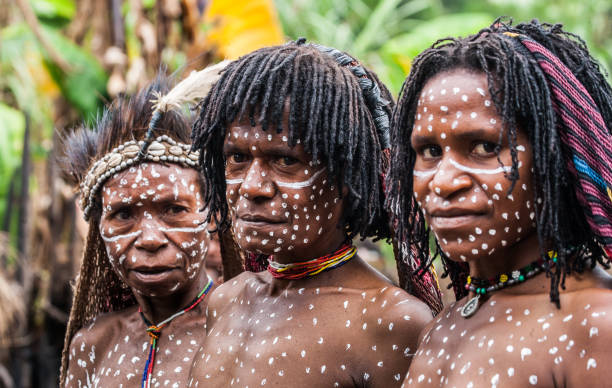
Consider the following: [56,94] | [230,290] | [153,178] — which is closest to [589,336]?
[230,290]

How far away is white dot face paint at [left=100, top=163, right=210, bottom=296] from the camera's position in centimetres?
349

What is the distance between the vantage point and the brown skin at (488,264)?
204cm

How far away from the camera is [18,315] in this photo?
25.2ft

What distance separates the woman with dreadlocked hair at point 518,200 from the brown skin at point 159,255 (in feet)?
4.59

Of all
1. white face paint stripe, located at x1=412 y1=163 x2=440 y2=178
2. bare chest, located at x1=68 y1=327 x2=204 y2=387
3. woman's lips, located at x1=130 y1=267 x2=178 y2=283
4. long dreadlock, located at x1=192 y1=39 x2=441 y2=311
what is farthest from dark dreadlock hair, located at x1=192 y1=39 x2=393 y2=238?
bare chest, located at x1=68 y1=327 x2=204 y2=387

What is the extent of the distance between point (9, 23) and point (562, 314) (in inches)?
357

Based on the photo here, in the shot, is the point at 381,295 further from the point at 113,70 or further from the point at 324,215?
the point at 113,70

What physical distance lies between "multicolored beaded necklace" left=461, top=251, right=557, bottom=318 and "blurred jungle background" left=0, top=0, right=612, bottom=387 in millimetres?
5423

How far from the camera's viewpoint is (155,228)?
3.50 meters

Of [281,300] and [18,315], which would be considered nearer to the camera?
[281,300]

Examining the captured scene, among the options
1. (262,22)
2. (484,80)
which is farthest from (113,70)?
(484,80)

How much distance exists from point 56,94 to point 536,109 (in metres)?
8.16

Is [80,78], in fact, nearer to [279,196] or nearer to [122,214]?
[122,214]

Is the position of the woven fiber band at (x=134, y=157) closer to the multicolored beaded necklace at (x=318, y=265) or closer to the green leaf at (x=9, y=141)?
the multicolored beaded necklace at (x=318, y=265)
